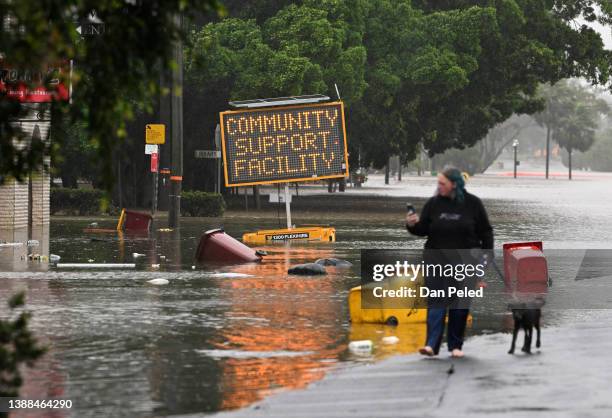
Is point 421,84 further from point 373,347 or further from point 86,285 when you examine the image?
point 373,347

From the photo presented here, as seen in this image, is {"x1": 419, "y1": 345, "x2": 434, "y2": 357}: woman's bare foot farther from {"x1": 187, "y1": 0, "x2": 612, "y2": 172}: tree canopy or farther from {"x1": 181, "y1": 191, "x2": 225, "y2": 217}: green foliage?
{"x1": 187, "y1": 0, "x2": 612, "y2": 172}: tree canopy

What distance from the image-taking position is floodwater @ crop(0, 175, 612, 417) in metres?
10.7

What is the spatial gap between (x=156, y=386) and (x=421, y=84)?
4448 cm

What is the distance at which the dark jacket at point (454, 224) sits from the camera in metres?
12.5

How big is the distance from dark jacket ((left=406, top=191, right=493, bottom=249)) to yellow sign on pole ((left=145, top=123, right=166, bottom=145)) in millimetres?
24130

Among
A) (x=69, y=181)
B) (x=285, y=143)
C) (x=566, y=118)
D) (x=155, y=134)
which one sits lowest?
(x=69, y=181)

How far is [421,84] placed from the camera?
54562mm

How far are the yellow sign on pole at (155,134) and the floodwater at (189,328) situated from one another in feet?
25.5

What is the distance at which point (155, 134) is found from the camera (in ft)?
119

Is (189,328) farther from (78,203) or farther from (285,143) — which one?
(78,203)

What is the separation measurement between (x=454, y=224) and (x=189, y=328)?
3.53 m

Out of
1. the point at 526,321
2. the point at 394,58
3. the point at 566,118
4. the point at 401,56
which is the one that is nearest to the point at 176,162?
the point at 394,58

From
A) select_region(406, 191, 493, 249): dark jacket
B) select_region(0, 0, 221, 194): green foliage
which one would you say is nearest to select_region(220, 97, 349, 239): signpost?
select_region(406, 191, 493, 249): dark jacket

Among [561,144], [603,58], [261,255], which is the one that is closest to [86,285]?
[261,255]
